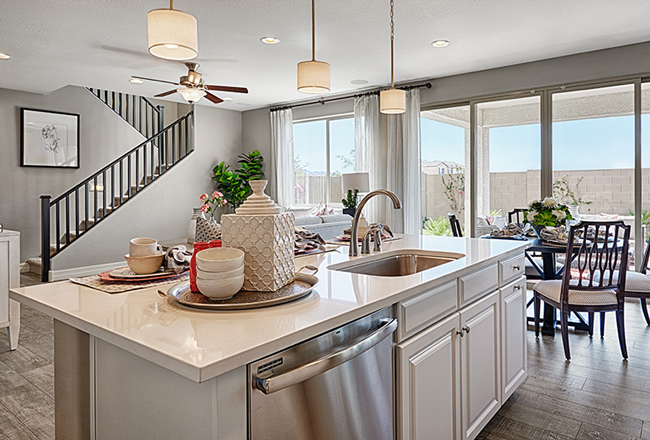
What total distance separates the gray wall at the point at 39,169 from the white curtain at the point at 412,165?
505 centimetres

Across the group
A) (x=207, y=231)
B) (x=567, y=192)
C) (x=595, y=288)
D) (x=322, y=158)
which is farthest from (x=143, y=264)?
(x=322, y=158)

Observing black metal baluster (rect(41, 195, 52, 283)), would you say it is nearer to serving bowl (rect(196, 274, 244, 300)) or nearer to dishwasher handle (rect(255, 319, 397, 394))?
serving bowl (rect(196, 274, 244, 300))

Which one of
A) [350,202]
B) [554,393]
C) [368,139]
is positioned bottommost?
[554,393]

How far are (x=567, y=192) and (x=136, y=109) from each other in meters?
7.38

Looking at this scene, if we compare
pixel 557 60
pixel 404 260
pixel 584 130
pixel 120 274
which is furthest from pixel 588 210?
pixel 120 274

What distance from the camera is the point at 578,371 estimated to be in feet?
9.31

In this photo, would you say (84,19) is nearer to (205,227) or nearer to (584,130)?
(205,227)

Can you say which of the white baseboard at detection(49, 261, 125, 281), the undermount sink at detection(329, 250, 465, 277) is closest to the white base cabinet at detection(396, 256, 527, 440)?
the undermount sink at detection(329, 250, 465, 277)

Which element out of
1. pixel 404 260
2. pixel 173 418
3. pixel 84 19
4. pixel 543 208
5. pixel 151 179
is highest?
pixel 84 19

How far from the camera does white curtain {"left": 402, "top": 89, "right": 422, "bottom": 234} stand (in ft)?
20.9

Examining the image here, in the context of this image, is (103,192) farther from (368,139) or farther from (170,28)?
(170,28)

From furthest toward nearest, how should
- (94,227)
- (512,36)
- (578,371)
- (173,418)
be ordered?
(94,227)
(512,36)
(578,371)
(173,418)

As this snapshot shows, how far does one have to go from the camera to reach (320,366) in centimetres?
104

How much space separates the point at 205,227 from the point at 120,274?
103 inches
